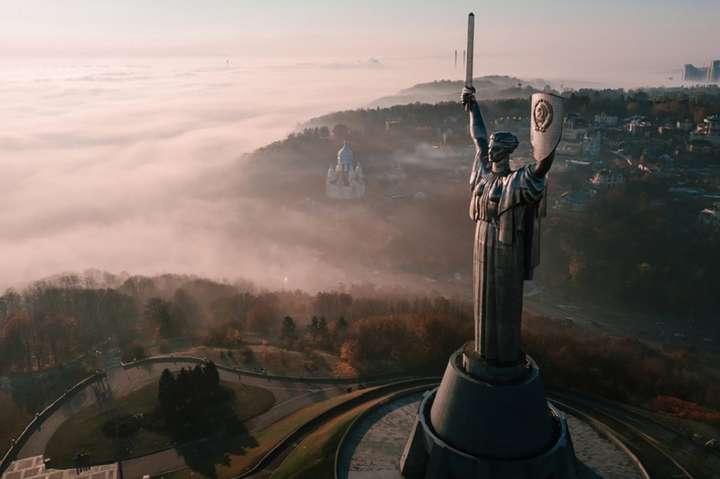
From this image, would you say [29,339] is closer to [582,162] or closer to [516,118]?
[582,162]

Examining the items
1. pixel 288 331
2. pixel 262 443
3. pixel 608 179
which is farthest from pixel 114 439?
pixel 608 179

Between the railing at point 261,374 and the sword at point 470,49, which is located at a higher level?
the sword at point 470,49

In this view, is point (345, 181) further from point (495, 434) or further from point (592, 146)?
point (495, 434)

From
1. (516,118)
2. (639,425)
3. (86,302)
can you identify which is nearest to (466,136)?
(516,118)

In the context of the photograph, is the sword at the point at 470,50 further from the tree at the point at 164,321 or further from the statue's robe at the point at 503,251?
the tree at the point at 164,321

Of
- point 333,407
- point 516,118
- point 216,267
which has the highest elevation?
point 516,118

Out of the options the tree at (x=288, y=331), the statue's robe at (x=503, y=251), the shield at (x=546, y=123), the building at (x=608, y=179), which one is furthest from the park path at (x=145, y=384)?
the building at (x=608, y=179)
